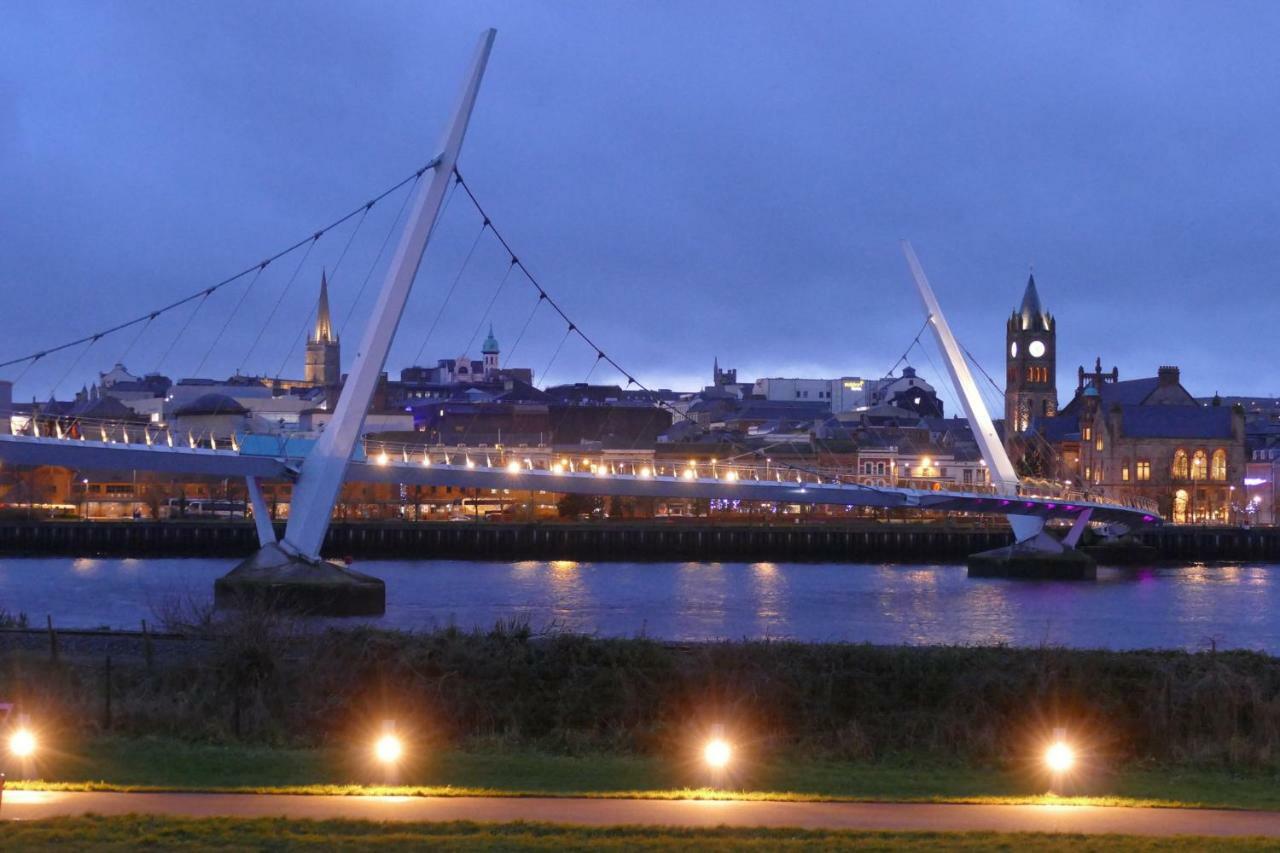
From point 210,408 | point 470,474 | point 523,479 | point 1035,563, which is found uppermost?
point 210,408

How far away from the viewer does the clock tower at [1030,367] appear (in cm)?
12419

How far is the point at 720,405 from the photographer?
453 feet

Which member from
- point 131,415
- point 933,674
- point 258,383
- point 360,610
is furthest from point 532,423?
point 933,674

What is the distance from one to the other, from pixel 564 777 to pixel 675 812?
9.15 ft

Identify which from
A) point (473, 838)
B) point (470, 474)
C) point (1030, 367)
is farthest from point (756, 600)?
point (1030, 367)

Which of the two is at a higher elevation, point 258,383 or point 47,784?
point 258,383

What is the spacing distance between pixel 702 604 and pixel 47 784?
31.4m

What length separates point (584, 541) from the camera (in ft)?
246

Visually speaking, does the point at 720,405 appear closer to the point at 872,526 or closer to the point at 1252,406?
the point at 1252,406

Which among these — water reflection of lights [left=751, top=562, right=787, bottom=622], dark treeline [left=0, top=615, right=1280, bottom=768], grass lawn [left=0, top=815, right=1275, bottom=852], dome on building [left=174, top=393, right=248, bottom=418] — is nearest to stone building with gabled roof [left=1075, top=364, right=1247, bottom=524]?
water reflection of lights [left=751, top=562, right=787, bottom=622]

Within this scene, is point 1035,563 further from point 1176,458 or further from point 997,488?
point 1176,458

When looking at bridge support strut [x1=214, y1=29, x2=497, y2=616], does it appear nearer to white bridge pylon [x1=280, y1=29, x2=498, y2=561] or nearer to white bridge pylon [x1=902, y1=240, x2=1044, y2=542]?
white bridge pylon [x1=280, y1=29, x2=498, y2=561]

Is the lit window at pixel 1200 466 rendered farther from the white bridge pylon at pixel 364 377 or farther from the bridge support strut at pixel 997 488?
the white bridge pylon at pixel 364 377

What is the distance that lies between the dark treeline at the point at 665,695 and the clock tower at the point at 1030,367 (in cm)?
10279
